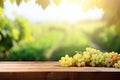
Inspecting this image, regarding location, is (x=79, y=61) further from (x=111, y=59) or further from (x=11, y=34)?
(x=11, y=34)

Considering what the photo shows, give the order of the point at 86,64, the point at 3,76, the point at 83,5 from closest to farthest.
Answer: the point at 3,76 → the point at 86,64 → the point at 83,5

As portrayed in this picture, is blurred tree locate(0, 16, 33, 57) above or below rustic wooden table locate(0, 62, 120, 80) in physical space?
above

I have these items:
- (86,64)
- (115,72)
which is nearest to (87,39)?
(86,64)

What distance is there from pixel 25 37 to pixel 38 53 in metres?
0.24

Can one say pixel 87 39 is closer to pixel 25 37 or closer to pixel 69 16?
pixel 69 16

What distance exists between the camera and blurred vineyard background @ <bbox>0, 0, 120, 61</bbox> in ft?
11.7

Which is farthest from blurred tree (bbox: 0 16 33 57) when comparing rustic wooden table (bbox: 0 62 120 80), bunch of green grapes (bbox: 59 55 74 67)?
rustic wooden table (bbox: 0 62 120 80)

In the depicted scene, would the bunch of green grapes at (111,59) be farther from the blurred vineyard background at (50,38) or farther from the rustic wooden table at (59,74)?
the blurred vineyard background at (50,38)

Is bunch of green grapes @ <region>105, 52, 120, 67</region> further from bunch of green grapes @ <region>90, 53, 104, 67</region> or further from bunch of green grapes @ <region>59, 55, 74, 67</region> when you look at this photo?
bunch of green grapes @ <region>59, 55, 74, 67</region>

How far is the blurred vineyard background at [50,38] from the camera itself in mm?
3559

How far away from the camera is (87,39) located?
358 cm

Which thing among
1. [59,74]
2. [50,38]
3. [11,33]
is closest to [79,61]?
[59,74]

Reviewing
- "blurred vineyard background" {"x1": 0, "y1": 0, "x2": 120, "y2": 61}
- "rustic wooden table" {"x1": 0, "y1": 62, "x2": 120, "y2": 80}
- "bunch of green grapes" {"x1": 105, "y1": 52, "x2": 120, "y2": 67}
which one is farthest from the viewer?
"blurred vineyard background" {"x1": 0, "y1": 0, "x2": 120, "y2": 61}

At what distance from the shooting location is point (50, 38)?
358 cm
